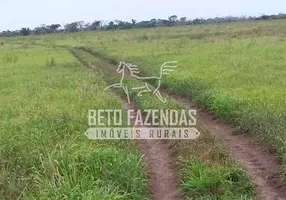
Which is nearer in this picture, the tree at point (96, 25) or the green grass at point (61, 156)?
the green grass at point (61, 156)

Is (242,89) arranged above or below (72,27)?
above

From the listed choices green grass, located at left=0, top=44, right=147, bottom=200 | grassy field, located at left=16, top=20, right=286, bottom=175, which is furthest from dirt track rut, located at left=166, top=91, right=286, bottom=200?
green grass, located at left=0, top=44, right=147, bottom=200

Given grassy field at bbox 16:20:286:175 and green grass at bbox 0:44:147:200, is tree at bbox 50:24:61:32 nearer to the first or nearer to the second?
grassy field at bbox 16:20:286:175

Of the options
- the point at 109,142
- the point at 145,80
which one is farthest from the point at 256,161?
the point at 145,80

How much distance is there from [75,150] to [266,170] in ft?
8.86

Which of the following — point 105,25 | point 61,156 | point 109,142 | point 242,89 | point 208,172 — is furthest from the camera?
point 105,25

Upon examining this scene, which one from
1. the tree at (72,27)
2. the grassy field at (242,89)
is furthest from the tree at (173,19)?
the grassy field at (242,89)

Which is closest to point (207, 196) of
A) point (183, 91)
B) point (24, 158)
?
point (24, 158)

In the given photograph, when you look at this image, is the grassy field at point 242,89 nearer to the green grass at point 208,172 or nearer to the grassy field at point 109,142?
the grassy field at point 109,142

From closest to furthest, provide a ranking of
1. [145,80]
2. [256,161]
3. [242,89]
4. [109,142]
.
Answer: [256,161] → [109,142] → [242,89] → [145,80]

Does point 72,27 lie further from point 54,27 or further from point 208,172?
point 208,172

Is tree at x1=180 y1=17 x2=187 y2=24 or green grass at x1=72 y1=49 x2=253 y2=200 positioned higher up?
green grass at x1=72 y1=49 x2=253 y2=200

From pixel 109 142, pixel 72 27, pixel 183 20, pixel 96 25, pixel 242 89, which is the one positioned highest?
pixel 242 89

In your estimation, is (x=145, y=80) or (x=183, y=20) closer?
(x=145, y=80)
